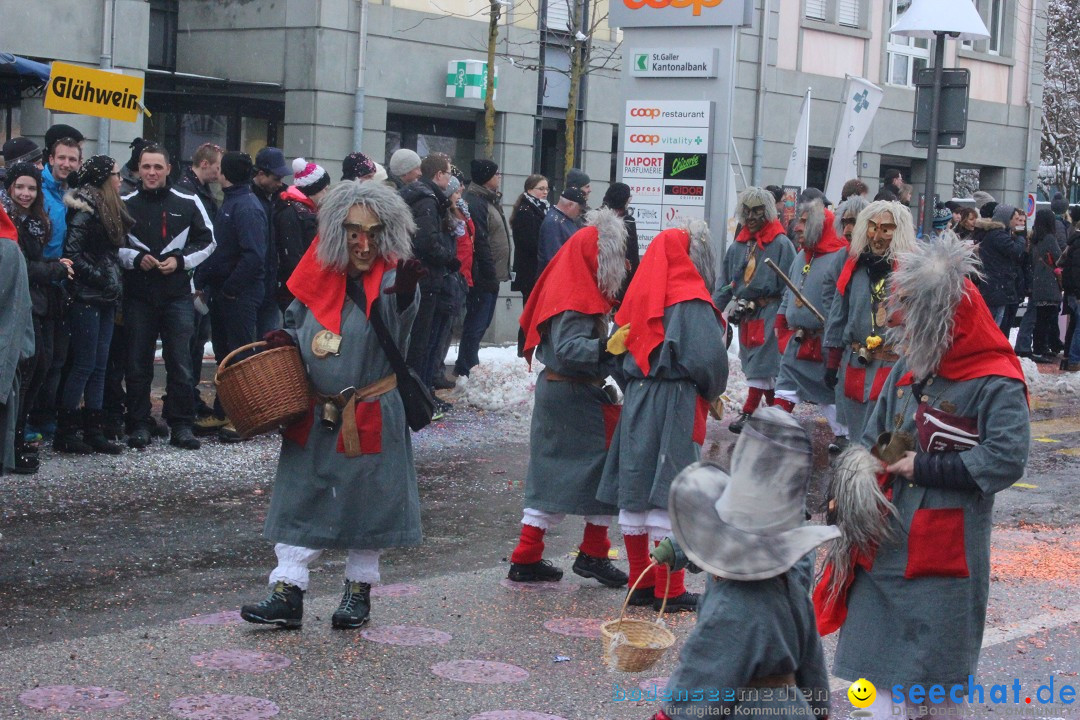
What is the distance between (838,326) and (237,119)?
1415cm

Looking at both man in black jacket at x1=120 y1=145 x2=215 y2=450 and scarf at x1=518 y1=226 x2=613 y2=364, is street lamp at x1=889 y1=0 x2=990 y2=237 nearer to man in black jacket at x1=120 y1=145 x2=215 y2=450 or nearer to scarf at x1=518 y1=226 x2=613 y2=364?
man in black jacket at x1=120 y1=145 x2=215 y2=450

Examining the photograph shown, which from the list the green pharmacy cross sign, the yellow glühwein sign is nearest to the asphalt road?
the yellow glühwein sign

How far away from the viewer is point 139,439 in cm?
967

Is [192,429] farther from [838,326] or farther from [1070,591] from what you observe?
[1070,591]

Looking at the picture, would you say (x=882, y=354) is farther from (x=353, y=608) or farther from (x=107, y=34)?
(x=107, y=34)

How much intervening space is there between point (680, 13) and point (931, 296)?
32.3ft

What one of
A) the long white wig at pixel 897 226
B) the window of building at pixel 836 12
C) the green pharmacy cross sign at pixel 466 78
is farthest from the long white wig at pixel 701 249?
the window of building at pixel 836 12

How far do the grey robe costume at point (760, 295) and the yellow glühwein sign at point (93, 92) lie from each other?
4910 mm

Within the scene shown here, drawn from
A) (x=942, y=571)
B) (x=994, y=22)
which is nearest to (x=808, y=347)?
(x=942, y=571)

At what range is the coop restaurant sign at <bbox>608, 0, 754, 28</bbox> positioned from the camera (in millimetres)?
13375

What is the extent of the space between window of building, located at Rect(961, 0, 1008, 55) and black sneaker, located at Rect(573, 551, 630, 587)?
90.9 feet

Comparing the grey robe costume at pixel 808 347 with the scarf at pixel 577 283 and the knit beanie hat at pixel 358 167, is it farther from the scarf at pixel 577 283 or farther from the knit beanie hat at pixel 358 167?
the scarf at pixel 577 283

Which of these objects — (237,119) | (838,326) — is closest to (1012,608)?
(838,326)

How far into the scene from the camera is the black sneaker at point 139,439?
968cm
